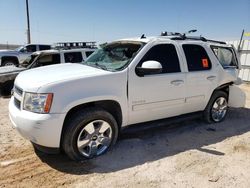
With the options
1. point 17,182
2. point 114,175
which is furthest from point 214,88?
point 17,182

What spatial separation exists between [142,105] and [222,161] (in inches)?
62.0

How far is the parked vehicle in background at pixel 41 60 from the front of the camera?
7695 mm

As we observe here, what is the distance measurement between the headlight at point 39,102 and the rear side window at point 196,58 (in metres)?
2.78

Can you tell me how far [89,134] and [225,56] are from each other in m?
4.01

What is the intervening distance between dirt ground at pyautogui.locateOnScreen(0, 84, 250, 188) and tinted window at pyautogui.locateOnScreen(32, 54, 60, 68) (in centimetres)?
361

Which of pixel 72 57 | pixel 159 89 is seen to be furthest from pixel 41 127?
pixel 72 57

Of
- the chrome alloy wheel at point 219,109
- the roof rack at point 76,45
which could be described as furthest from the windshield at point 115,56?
the roof rack at point 76,45

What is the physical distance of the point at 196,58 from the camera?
4.96 m

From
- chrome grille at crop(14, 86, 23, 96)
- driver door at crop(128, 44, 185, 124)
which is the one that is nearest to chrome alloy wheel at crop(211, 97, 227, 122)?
driver door at crop(128, 44, 185, 124)

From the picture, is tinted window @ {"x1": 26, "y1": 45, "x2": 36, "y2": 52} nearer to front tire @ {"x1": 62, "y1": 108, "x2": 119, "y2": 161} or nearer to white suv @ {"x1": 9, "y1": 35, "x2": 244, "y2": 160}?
white suv @ {"x1": 9, "y1": 35, "x2": 244, "y2": 160}

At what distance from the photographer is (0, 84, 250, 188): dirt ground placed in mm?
3303

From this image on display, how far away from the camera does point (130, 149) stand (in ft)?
13.8

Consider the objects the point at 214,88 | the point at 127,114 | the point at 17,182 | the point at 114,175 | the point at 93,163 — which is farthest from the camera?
the point at 214,88

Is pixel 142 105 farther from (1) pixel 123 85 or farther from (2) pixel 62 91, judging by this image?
(2) pixel 62 91
